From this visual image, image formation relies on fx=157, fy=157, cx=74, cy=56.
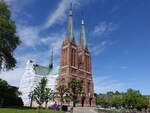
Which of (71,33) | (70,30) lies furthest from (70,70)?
(70,30)

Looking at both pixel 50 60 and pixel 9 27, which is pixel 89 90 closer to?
pixel 50 60

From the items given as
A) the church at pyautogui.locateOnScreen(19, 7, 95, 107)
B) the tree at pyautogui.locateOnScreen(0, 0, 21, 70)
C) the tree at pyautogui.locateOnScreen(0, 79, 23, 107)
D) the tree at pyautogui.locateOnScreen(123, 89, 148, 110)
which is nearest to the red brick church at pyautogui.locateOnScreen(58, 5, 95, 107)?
the church at pyautogui.locateOnScreen(19, 7, 95, 107)

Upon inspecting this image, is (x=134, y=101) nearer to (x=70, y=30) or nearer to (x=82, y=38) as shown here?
(x=82, y=38)

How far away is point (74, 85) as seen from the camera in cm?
4200

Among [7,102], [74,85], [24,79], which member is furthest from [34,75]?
[74,85]

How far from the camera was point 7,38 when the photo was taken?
30.1 m

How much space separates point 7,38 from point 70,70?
38.0m

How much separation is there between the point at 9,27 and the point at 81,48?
165ft

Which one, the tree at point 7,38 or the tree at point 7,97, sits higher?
the tree at point 7,38

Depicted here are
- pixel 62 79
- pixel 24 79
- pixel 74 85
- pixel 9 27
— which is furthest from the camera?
pixel 24 79

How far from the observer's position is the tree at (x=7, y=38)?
93.3 feet

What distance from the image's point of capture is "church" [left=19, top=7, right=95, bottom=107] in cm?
6643

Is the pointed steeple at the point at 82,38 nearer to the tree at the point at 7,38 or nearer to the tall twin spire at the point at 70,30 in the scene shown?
the tall twin spire at the point at 70,30

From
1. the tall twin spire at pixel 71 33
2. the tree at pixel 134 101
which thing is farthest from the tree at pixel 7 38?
the tree at pixel 134 101
